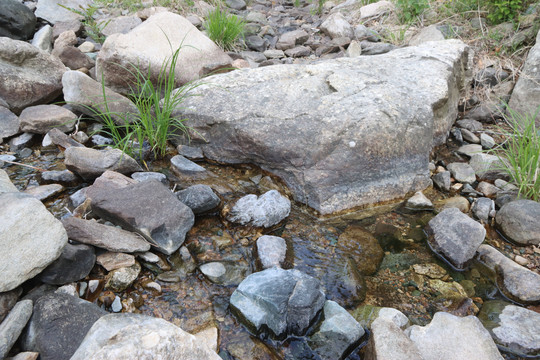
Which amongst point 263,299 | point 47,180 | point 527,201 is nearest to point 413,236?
point 527,201

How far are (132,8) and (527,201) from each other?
20.3ft

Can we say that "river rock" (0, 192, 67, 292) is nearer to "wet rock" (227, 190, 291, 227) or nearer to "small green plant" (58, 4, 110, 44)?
"wet rock" (227, 190, 291, 227)

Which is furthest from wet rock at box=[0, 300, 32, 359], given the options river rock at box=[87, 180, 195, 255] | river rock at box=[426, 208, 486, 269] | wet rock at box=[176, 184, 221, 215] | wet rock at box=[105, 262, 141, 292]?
river rock at box=[426, 208, 486, 269]

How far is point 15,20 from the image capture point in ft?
16.5

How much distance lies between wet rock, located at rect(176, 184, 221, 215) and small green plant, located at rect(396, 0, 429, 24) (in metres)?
4.52

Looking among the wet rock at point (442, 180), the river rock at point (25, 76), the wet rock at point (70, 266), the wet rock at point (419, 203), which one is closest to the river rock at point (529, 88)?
the wet rock at point (442, 180)

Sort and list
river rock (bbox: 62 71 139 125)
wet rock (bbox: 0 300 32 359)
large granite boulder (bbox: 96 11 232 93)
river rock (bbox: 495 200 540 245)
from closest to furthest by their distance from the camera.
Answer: wet rock (bbox: 0 300 32 359) → river rock (bbox: 495 200 540 245) → river rock (bbox: 62 71 139 125) → large granite boulder (bbox: 96 11 232 93)

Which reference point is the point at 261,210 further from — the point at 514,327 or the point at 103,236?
the point at 514,327

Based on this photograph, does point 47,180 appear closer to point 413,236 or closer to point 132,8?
point 413,236

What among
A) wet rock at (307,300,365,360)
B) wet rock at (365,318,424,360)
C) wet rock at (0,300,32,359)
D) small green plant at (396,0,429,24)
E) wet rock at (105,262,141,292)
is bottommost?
wet rock at (307,300,365,360)

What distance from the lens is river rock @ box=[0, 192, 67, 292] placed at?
1788 millimetres

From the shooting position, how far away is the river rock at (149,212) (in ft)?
7.75

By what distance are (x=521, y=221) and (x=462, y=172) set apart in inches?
30.9

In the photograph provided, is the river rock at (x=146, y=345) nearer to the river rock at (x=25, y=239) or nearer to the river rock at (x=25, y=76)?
the river rock at (x=25, y=239)
